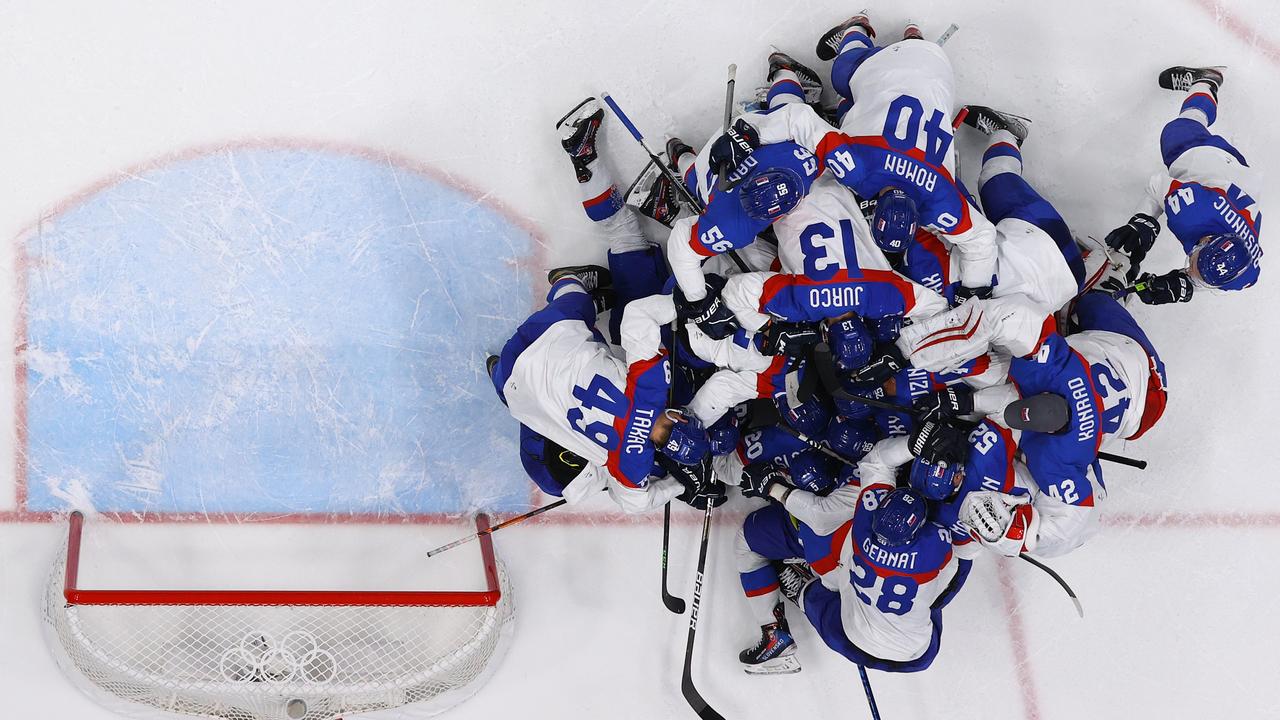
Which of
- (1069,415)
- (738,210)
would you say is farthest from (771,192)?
(1069,415)

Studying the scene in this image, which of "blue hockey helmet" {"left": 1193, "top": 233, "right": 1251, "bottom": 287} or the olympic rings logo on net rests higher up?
"blue hockey helmet" {"left": 1193, "top": 233, "right": 1251, "bottom": 287}

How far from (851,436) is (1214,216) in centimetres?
174

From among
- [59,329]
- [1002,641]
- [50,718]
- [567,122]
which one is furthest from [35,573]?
[1002,641]

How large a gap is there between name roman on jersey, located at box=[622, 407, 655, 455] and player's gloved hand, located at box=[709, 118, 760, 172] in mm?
1019

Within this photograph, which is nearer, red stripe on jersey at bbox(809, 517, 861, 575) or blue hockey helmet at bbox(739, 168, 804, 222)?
blue hockey helmet at bbox(739, 168, 804, 222)

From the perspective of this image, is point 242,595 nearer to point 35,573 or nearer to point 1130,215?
point 35,573

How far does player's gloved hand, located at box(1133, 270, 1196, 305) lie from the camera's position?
4238mm

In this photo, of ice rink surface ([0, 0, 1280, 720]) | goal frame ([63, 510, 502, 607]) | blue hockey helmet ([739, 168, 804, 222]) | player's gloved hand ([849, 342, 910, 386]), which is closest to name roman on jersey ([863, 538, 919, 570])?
player's gloved hand ([849, 342, 910, 386])

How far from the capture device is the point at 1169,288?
4.24 metres

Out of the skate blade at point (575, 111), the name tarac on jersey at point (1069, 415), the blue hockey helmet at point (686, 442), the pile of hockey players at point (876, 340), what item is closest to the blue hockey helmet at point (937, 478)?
the pile of hockey players at point (876, 340)

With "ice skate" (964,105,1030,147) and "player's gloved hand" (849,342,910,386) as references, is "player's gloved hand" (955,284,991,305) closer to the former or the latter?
"player's gloved hand" (849,342,910,386)

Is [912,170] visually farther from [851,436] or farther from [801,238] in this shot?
[851,436]

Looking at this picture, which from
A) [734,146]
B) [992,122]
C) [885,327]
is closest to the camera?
[734,146]

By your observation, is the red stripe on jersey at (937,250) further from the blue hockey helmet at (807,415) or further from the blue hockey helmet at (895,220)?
the blue hockey helmet at (807,415)
